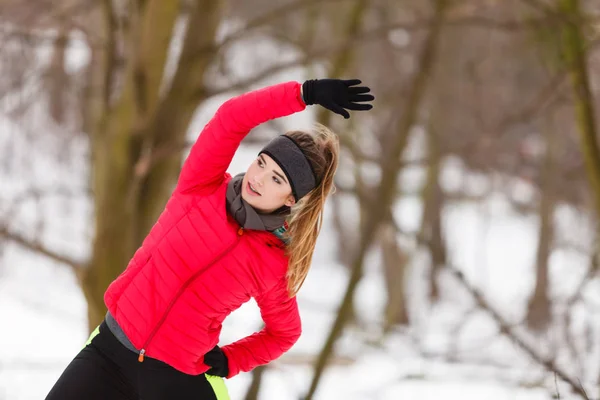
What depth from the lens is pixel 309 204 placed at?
2.04 m

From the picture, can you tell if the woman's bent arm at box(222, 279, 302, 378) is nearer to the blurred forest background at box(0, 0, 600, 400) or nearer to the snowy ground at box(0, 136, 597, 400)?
the blurred forest background at box(0, 0, 600, 400)

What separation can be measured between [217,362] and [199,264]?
33 cm

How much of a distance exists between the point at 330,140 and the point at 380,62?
11.9 meters

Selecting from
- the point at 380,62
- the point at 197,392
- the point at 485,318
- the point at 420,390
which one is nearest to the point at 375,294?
the point at 485,318

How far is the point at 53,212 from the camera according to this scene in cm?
1462

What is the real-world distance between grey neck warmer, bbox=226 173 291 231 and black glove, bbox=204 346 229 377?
400mm

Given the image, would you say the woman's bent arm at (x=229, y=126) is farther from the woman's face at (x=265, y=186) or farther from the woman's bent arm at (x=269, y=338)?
the woman's bent arm at (x=269, y=338)

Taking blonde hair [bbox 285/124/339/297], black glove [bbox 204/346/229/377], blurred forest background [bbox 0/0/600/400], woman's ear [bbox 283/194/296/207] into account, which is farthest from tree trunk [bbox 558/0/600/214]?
black glove [bbox 204/346/229/377]

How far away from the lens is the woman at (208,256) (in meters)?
1.97

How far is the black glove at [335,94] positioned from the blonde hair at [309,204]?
163mm

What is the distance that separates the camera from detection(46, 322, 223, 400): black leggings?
1.96m

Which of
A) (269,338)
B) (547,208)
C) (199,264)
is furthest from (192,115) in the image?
(547,208)

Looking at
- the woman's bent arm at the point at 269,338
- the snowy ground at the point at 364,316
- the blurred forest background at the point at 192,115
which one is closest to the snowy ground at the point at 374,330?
the snowy ground at the point at 364,316

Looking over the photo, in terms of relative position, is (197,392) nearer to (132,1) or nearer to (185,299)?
(185,299)
